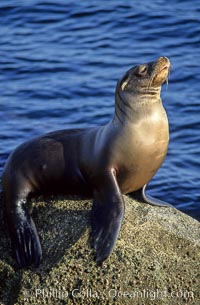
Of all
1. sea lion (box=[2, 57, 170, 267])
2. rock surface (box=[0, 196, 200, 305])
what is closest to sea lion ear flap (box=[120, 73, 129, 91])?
sea lion (box=[2, 57, 170, 267])

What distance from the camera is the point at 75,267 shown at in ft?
25.4

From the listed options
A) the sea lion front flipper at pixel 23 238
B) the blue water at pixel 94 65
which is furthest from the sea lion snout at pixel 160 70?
the blue water at pixel 94 65

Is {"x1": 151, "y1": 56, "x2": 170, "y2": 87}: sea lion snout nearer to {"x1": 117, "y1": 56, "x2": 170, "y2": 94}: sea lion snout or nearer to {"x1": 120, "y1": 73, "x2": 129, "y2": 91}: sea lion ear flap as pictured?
{"x1": 117, "y1": 56, "x2": 170, "y2": 94}: sea lion snout

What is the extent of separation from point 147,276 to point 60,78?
8.51 metres

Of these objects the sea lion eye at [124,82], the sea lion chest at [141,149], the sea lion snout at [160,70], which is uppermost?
the sea lion snout at [160,70]

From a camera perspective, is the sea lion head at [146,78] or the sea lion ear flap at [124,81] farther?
the sea lion ear flap at [124,81]

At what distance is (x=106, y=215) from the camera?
8078mm

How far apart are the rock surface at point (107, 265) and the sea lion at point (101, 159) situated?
7.0 inches

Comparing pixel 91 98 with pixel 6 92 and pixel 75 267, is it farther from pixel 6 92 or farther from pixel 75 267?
pixel 75 267

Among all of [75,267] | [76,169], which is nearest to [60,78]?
[76,169]

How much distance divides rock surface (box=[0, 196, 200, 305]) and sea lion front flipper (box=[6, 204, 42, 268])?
0.21ft

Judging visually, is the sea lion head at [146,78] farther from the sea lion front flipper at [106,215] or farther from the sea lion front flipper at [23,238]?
the sea lion front flipper at [23,238]

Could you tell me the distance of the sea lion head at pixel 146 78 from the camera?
28.3 ft

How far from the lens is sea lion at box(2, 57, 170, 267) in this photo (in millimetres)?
8391
